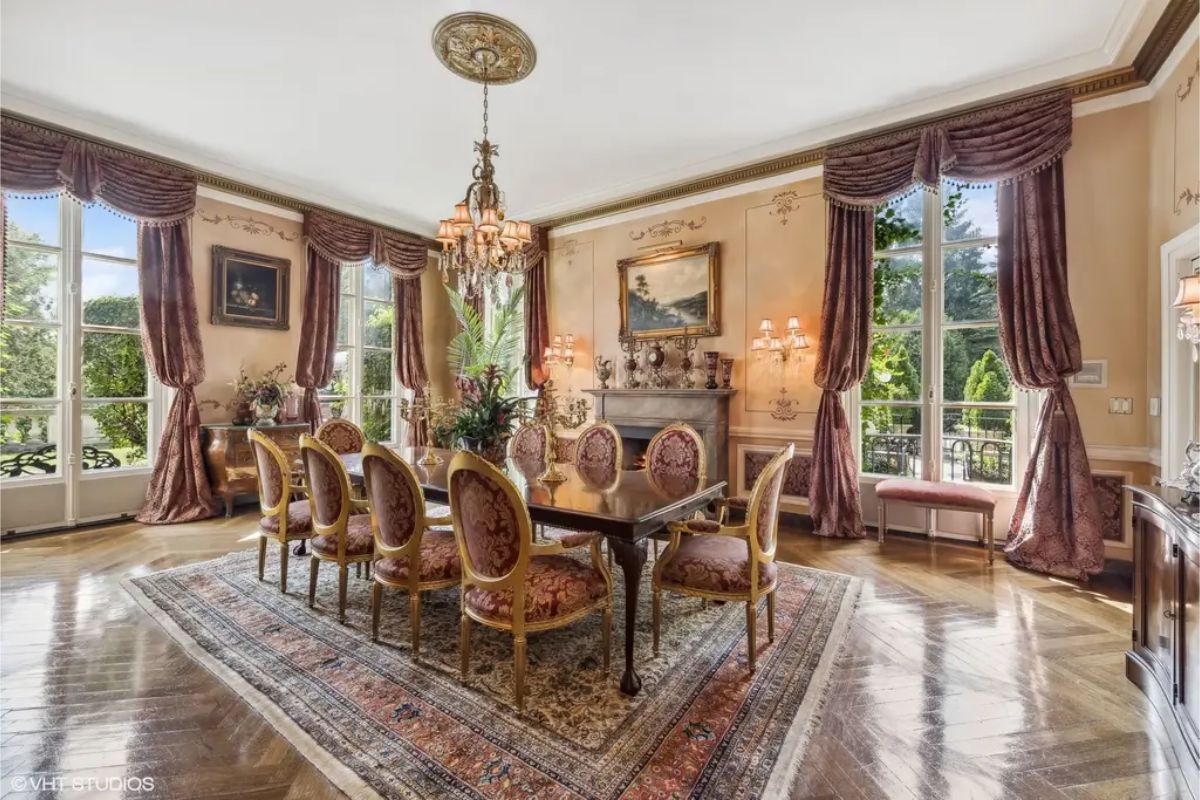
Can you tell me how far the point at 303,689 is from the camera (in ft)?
6.88

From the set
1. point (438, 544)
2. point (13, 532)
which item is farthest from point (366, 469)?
point (13, 532)

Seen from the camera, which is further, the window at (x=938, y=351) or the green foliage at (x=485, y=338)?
the green foliage at (x=485, y=338)

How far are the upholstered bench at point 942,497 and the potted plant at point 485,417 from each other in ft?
9.81

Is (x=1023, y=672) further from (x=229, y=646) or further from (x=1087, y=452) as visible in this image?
(x=229, y=646)

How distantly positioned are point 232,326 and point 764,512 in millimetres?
5557

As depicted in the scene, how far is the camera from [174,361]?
473 cm

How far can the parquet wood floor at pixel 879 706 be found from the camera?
1625mm

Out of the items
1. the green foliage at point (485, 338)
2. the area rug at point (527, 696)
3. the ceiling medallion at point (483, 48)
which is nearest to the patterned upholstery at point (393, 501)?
the area rug at point (527, 696)

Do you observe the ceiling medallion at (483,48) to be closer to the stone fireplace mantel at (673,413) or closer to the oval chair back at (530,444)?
the oval chair back at (530,444)

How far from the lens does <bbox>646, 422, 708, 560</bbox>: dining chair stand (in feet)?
10.3

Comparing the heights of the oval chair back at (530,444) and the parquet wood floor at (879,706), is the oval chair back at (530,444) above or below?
above

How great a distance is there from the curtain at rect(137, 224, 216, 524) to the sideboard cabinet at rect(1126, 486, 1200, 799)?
6.45 m

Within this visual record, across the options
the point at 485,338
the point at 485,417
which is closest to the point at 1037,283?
the point at 485,417

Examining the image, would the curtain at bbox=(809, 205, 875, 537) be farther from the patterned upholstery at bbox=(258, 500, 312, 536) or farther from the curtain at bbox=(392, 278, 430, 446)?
the curtain at bbox=(392, 278, 430, 446)
